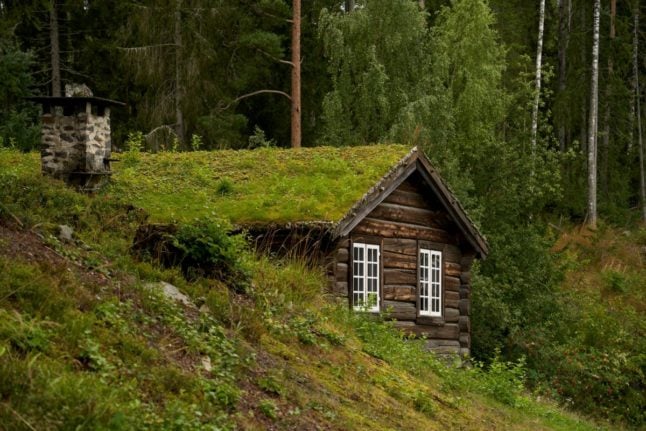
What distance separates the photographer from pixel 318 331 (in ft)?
46.5

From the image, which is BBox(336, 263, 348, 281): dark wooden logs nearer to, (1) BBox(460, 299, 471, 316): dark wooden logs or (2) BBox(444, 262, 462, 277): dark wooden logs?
(2) BBox(444, 262, 462, 277): dark wooden logs

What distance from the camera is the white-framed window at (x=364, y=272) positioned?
2081cm

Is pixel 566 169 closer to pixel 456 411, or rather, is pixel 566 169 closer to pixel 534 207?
pixel 534 207

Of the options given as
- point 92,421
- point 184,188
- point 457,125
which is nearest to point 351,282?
point 184,188

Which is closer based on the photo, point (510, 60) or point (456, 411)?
point (456, 411)

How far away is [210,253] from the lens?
1334 centimetres

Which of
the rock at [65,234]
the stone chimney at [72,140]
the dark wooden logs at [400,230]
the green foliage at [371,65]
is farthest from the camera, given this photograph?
the green foliage at [371,65]

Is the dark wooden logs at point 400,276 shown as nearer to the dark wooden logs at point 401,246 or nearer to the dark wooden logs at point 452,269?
the dark wooden logs at point 401,246

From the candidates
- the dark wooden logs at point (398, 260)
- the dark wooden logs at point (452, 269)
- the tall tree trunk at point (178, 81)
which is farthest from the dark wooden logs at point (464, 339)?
the tall tree trunk at point (178, 81)

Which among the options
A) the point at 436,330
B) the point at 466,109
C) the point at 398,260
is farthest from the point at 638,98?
the point at 398,260

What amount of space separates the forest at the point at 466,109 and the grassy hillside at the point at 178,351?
7.75 metres

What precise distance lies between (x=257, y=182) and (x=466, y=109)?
51.4ft

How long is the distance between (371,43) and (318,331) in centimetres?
2288

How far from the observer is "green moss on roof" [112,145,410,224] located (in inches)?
768
